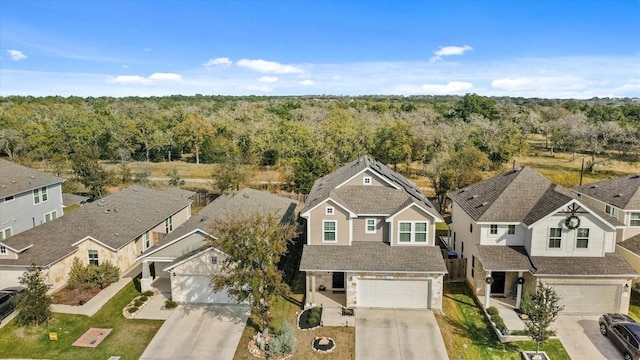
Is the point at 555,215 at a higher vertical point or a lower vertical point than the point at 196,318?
higher

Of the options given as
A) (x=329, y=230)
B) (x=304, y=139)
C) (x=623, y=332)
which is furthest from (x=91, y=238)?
(x=304, y=139)

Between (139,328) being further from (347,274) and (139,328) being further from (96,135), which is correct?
(96,135)

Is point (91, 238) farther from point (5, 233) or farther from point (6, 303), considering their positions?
point (5, 233)

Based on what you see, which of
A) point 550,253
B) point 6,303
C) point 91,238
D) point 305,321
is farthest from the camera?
point 91,238

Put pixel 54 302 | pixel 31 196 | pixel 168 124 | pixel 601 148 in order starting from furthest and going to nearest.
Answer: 1. pixel 168 124
2. pixel 601 148
3. pixel 31 196
4. pixel 54 302

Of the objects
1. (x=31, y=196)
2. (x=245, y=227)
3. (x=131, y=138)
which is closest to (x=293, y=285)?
(x=245, y=227)

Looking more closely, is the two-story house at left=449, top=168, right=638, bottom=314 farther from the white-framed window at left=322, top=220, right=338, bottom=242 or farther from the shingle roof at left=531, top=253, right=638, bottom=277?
the white-framed window at left=322, top=220, right=338, bottom=242

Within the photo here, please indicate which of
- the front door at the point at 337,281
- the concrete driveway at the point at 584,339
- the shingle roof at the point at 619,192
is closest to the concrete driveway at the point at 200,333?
the front door at the point at 337,281
